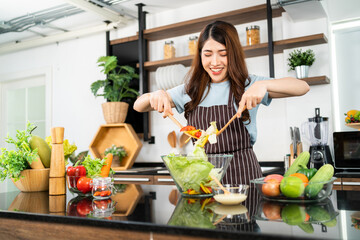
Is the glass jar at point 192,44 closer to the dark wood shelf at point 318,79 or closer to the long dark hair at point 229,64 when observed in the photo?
the dark wood shelf at point 318,79

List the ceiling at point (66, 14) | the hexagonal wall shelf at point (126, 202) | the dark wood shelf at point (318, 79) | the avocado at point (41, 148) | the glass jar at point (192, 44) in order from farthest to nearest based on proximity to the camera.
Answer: the ceiling at point (66, 14)
the glass jar at point (192, 44)
the dark wood shelf at point (318, 79)
the avocado at point (41, 148)
the hexagonal wall shelf at point (126, 202)

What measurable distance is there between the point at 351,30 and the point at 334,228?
11.4 feet

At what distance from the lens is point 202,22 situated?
3.51m

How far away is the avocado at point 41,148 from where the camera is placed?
5.27 feet

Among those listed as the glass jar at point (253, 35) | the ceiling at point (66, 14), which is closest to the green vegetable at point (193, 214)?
the glass jar at point (253, 35)

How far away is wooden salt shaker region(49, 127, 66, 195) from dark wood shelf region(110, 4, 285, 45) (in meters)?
2.32

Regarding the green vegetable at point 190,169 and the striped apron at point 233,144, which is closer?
the green vegetable at point 190,169

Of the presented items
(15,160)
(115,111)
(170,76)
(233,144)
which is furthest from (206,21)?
(15,160)

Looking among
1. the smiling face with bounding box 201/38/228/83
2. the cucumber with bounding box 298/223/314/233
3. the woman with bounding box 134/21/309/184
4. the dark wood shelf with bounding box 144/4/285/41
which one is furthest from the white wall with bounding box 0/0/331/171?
the cucumber with bounding box 298/223/314/233

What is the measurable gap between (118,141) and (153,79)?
767 millimetres

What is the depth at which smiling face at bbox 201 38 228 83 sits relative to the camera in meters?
1.77

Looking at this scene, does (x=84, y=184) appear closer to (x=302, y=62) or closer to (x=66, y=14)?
(x=302, y=62)

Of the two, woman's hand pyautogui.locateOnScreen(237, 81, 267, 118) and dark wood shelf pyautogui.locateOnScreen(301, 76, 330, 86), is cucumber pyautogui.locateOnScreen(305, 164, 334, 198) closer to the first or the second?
woman's hand pyautogui.locateOnScreen(237, 81, 267, 118)

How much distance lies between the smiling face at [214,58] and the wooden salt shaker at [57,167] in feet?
2.48
